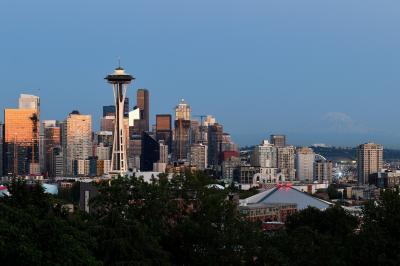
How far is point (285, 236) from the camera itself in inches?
1288

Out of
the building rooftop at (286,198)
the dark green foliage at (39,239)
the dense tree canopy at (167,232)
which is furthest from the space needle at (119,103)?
the dark green foliage at (39,239)

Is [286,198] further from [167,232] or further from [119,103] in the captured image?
[167,232]

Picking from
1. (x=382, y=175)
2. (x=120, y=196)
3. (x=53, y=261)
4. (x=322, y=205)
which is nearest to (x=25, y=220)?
(x=53, y=261)

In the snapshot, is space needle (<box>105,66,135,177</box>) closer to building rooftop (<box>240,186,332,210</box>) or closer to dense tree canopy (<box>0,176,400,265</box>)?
building rooftop (<box>240,186,332,210</box>)

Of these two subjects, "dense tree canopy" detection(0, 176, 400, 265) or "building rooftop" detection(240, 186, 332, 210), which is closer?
"dense tree canopy" detection(0, 176, 400, 265)

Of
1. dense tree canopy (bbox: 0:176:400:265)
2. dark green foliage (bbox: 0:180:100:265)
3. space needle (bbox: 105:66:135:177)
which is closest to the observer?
dark green foliage (bbox: 0:180:100:265)

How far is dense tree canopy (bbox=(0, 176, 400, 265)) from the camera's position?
2470 centimetres

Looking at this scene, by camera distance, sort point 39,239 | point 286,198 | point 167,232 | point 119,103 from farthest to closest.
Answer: point 286,198
point 119,103
point 167,232
point 39,239

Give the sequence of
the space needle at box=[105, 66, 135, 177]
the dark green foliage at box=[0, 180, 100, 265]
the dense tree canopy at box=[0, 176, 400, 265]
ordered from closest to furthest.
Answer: the dark green foliage at box=[0, 180, 100, 265]
the dense tree canopy at box=[0, 176, 400, 265]
the space needle at box=[105, 66, 135, 177]

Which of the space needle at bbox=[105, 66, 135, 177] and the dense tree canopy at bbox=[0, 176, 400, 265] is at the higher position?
the space needle at bbox=[105, 66, 135, 177]

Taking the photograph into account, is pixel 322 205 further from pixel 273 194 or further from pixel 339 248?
pixel 339 248

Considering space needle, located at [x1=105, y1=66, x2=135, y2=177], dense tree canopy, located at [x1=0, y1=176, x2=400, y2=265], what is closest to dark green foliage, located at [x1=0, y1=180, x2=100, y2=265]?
dense tree canopy, located at [x1=0, y1=176, x2=400, y2=265]

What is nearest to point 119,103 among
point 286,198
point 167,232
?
point 286,198

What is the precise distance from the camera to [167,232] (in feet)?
104
